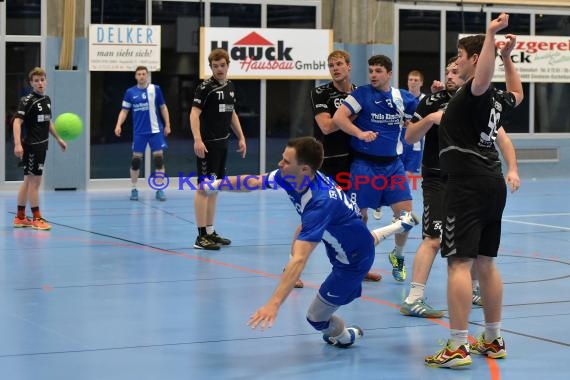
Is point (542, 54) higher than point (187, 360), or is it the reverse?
point (542, 54)

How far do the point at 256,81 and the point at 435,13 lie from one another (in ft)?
14.1

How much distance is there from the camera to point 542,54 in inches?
876

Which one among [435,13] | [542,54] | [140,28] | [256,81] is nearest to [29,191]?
[140,28]

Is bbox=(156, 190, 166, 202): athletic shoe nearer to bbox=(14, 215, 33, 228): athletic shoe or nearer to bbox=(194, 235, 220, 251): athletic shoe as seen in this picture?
bbox=(14, 215, 33, 228): athletic shoe

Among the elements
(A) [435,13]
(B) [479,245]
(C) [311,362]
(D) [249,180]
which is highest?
(A) [435,13]

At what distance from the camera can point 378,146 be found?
8.85 metres

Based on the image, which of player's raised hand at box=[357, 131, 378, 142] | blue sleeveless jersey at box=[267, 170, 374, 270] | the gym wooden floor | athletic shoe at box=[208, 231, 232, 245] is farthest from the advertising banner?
blue sleeveless jersey at box=[267, 170, 374, 270]

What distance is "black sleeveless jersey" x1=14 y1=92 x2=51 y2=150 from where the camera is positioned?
12656 mm

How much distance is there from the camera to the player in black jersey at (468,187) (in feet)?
19.8

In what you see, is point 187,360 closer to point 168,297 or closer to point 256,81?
point 168,297

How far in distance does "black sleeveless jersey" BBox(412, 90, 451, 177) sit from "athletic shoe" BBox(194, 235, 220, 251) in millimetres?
3744

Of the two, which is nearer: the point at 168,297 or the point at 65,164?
the point at 168,297

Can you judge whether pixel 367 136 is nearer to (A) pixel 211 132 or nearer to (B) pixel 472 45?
(B) pixel 472 45

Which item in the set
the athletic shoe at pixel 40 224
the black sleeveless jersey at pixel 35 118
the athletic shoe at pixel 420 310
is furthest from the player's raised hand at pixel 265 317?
the black sleeveless jersey at pixel 35 118
